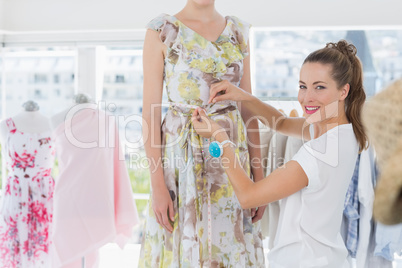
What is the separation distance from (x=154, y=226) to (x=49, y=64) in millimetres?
2527

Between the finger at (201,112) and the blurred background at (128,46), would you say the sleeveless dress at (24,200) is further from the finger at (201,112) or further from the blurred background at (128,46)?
the finger at (201,112)

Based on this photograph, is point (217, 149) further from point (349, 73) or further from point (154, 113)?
point (349, 73)

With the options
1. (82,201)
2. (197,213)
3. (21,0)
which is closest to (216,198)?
(197,213)

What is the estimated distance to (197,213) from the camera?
4.83 feet

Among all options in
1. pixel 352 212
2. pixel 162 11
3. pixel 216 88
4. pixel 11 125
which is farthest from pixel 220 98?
pixel 162 11

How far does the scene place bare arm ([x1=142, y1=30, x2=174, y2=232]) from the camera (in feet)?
4.83

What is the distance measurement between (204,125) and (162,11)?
1847 mm

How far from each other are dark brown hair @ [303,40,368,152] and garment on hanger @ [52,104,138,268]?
1313 mm

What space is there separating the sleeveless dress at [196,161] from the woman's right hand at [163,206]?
1.0 inches

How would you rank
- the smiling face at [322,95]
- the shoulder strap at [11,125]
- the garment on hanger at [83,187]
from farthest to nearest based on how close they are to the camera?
1. the shoulder strap at [11,125]
2. the garment on hanger at [83,187]
3. the smiling face at [322,95]

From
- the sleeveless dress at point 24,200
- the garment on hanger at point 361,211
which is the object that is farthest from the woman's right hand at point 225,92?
the sleeveless dress at point 24,200

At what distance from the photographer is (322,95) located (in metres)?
1.45

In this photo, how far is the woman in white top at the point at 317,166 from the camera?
1333 millimetres

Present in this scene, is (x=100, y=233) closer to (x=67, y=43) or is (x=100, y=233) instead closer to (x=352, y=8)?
(x=67, y=43)
